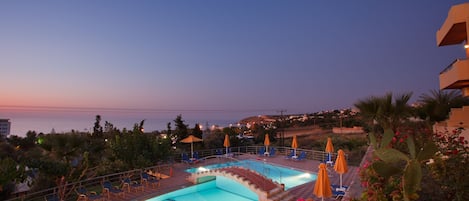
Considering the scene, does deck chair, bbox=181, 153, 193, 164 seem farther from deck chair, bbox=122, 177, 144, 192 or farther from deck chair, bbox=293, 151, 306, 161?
deck chair, bbox=293, 151, 306, 161

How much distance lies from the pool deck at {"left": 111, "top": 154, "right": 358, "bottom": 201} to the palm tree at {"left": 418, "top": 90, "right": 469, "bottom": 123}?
512 centimetres

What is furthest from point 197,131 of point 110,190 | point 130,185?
point 110,190

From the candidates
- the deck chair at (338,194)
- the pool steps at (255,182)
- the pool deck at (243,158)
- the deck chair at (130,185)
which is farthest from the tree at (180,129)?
the deck chair at (338,194)

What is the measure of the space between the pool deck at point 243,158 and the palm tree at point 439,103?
5.12 metres

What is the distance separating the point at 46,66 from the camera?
24.5 metres

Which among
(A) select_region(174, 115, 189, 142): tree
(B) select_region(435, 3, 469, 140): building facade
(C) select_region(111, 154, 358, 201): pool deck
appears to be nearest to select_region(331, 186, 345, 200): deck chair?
(C) select_region(111, 154, 358, 201): pool deck

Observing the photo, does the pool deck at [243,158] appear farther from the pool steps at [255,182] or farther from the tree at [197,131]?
the tree at [197,131]

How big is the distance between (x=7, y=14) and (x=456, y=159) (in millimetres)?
20844

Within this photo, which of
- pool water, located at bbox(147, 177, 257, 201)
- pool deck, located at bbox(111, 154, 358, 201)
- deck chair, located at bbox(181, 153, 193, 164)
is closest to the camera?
pool deck, located at bbox(111, 154, 358, 201)

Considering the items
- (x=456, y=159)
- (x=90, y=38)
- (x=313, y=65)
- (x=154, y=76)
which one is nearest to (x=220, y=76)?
(x=154, y=76)

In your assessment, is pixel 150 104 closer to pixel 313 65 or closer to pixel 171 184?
pixel 313 65

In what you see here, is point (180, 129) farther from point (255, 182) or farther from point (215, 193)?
point (255, 182)

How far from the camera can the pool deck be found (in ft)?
40.8

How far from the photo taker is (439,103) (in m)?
16.6
